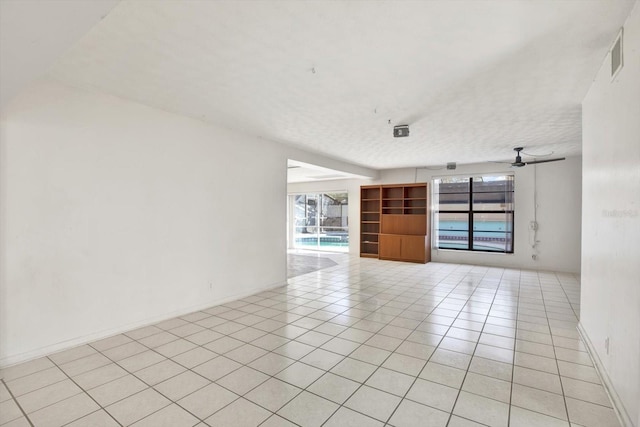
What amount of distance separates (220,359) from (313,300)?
212cm

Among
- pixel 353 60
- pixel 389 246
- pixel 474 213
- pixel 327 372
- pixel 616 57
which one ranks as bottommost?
pixel 327 372

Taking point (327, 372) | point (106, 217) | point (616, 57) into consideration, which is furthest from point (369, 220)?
point (616, 57)

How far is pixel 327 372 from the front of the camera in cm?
262

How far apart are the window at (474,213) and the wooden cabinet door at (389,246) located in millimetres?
1133

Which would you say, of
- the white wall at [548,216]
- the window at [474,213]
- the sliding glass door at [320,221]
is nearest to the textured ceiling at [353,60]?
the white wall at [548,216]

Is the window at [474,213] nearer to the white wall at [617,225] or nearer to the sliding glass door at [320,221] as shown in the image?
the sliding glass door at [320,221]

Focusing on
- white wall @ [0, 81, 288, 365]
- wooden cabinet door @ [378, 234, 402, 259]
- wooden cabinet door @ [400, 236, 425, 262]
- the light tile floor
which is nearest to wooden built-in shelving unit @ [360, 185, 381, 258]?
wooden cabinet door @ [378, 234, 402, 259]

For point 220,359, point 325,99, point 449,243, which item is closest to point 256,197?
point 325,99

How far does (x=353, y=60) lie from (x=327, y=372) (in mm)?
2698

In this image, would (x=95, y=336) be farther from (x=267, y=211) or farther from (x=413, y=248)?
(x=413, y=248)

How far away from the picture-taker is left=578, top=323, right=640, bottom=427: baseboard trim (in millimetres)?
1940

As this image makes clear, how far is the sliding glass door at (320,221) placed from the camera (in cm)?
1109

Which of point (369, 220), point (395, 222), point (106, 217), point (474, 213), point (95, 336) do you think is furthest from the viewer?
point (369, 220)

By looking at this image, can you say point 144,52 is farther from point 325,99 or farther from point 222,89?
point 325,99
